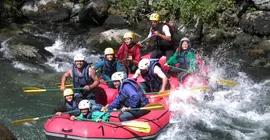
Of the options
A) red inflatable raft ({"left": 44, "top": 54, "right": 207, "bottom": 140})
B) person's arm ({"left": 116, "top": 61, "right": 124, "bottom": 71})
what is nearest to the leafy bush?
person's arm ({"left": 116, "top": 61, "right": 124, "bottom": 71})

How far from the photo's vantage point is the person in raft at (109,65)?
8.80 metres

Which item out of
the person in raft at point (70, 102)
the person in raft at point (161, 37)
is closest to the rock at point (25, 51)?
the person in raft at point (161, 37)

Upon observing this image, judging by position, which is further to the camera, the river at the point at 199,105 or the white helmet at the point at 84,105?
the river at the point at 199,105

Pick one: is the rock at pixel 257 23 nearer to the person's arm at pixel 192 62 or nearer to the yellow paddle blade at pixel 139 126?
the person's arm at pixel 192 62

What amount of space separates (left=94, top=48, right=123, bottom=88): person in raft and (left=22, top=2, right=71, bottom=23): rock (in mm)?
8374

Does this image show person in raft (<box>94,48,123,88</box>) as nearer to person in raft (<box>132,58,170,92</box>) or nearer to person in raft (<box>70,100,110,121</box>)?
person in raft (<box>132,58,170,92</box>)

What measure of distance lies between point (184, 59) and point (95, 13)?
779 cm

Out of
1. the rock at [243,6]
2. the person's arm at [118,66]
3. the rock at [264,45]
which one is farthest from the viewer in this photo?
the rock at [243,6]

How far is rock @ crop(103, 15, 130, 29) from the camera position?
16.1 m

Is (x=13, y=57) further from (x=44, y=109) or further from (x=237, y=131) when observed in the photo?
(x=237, y=131)

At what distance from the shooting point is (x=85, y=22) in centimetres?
1670

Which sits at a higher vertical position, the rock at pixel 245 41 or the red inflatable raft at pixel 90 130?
the rock at pixel 245 41

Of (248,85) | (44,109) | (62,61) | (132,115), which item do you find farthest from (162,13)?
(132,115)

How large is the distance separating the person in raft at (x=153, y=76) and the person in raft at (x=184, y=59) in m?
0.85
